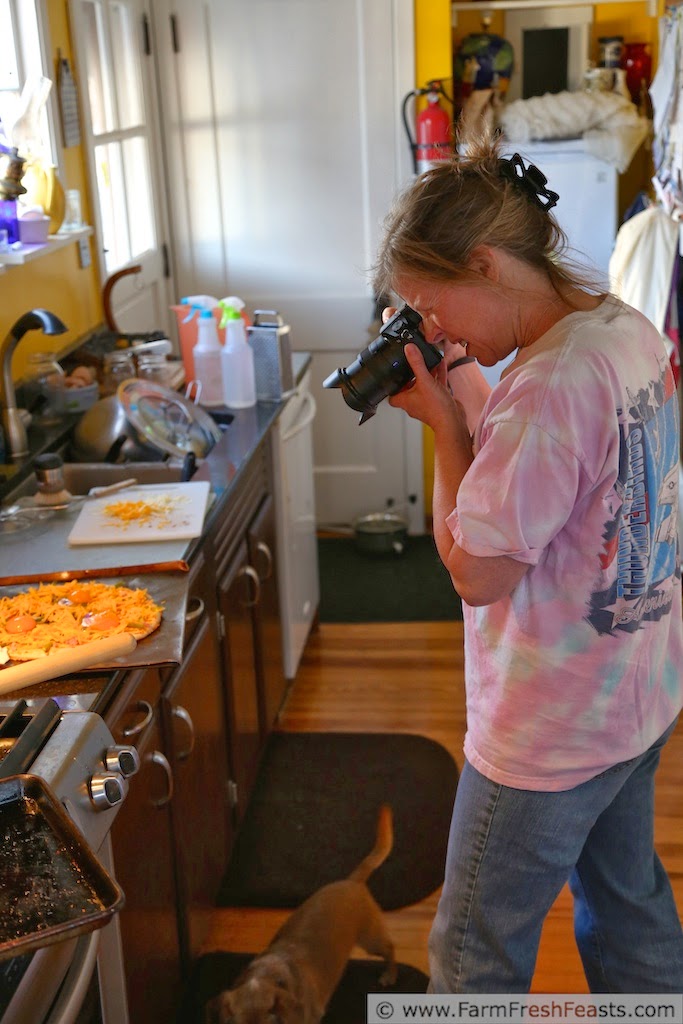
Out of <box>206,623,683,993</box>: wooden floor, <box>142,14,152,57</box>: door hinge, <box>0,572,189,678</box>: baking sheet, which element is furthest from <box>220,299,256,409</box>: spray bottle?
<box>142,14,152,57</box>: door hinge

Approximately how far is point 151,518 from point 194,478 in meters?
0.28

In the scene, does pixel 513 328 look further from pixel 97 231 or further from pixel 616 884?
pixel 97 231

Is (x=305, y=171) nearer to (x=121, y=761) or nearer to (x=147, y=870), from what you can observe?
(x=147, y=870)

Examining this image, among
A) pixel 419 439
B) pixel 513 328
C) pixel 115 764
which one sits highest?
pixel 513 328

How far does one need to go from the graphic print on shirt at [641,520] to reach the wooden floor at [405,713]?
3.50 feet

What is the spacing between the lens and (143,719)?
170 cm

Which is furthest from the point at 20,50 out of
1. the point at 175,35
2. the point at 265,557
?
the point at 265,557

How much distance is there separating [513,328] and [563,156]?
279cm

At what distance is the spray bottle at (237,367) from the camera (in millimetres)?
2836

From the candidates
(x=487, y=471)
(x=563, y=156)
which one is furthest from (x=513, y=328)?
(x=563, y=156)

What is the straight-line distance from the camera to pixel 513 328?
4.43ft

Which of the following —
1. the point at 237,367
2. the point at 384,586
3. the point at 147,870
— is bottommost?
the point at 384,586

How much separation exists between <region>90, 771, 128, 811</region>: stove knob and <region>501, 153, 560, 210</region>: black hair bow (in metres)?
0.84

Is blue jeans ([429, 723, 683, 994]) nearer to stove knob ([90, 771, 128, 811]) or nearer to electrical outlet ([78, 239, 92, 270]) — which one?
stove knob ([90, 771, 128, 811])
